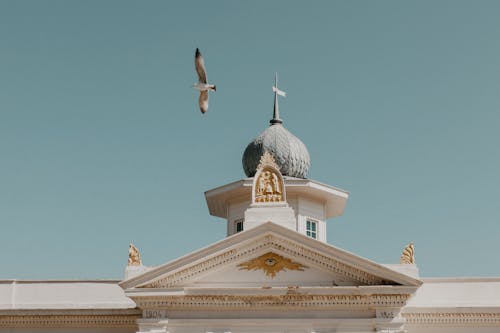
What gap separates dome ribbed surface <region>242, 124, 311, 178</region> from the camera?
3403 centimetres

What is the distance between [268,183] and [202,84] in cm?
405

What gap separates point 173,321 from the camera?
2472 centimetres

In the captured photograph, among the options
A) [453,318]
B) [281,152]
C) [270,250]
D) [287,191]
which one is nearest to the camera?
[270,250]

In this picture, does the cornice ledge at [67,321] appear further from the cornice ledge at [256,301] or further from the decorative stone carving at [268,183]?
the decorative stone carving at [268,183]

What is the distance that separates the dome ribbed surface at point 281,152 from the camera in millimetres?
34031

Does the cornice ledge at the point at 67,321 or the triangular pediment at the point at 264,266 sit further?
the cornice ledge at the point at 67,321

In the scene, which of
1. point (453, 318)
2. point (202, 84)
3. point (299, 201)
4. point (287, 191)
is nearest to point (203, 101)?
point (202, 84)

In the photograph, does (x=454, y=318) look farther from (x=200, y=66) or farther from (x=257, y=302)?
(x=200, y=66)

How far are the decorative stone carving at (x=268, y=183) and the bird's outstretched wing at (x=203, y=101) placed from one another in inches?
106

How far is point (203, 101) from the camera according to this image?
2577 cm

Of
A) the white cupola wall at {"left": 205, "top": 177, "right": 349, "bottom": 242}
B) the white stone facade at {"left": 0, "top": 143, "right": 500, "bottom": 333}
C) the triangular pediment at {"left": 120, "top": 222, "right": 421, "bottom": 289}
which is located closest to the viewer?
the white stone facade at {"left": 0, "top": 143, "right": 500, "bottom": 333}

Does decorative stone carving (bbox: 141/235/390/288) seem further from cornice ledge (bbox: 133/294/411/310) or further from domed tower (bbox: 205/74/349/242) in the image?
domed tower (bbox: 205/74/349/242)

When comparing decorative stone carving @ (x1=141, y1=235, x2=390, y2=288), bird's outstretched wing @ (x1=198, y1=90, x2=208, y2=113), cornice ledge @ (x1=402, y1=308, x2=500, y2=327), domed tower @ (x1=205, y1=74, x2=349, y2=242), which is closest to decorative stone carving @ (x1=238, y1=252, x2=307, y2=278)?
decorative stone carving @ (x1=141, y1=235, x2=390, y2=288)

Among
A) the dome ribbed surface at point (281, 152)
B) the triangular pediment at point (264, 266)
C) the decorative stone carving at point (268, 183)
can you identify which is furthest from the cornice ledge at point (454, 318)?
the dome ribbed surface at point (281, 152)
